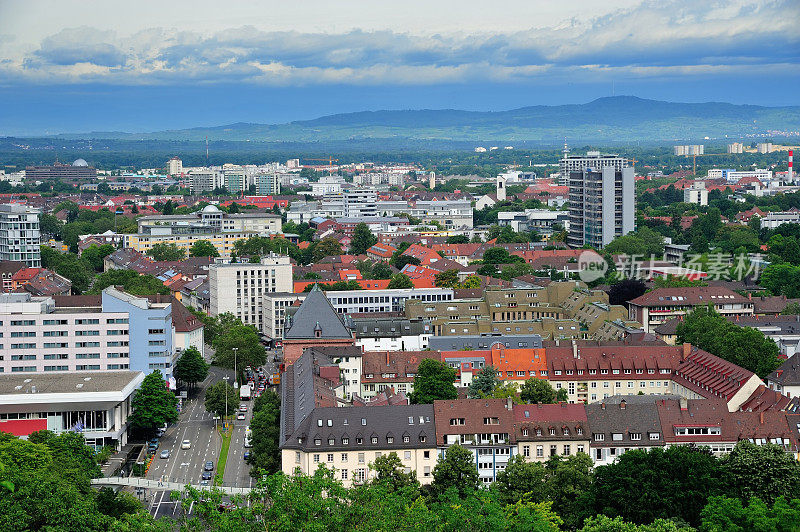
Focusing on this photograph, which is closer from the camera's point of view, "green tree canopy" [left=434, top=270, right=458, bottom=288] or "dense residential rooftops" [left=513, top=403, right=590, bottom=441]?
"dense residential rooftops" [left=513, top=403, right=590, bottom=441]

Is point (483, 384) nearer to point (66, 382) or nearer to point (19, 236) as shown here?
point (66, 382)

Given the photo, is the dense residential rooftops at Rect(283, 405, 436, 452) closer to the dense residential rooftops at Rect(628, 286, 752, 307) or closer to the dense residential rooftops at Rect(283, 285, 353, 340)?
the dense residential rooftops at Rect(283, 285, 353, 340)

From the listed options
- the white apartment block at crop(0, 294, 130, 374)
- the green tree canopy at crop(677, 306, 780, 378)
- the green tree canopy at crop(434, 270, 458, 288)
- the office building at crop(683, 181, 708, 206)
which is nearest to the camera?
the green tree canopy at crop(677, 306, 780, 378)

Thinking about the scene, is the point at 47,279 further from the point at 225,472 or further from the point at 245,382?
the point at 225,472

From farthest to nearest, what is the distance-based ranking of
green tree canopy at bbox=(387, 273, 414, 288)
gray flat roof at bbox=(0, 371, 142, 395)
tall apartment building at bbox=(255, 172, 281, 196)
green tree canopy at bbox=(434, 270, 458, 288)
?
tall apartment building at bbox=(255, 172, 281, 196), green tree canopy at bbox=(434, 270, 458, 288), green tree canopy at bbox=(387, 273, 414, 288), gray flat roof at bbox=(0, 371, 142, 395)

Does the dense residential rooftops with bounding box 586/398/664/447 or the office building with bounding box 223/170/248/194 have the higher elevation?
the office building with bounding box 223/170/248/194

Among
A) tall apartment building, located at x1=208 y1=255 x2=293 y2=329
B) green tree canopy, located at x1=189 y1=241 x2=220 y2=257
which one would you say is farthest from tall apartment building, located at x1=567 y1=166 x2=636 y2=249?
tall apartment building, located at x1=208 y1=255 x2=293 y2=329

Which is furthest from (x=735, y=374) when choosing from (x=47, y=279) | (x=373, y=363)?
(x=47, y=279)
